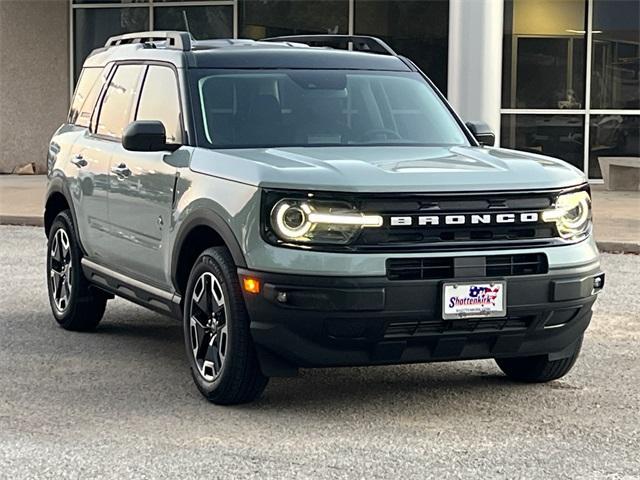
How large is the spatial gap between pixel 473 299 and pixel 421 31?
16110mm

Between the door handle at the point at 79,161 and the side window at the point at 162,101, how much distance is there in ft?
2.54

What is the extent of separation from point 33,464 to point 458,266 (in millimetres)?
2095

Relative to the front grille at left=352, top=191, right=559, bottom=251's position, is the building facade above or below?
above

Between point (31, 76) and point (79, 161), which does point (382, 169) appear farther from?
point (31, 76)

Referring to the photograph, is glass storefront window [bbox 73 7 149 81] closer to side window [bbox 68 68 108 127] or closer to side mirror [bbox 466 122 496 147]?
side window [bbox 68 68 108 127]

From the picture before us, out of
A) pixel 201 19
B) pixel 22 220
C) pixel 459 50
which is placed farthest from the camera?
pixel 201 19

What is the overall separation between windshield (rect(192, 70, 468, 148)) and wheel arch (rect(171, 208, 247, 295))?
20.6 inches

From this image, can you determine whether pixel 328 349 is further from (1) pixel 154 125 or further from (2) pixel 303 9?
(2) pixel 303 9

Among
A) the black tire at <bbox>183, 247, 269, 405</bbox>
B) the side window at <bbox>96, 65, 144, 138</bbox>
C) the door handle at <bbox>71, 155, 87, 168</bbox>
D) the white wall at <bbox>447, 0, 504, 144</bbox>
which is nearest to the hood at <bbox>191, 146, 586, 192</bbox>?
the black tire at <bbox>183, 247, 269, 405</bbox>

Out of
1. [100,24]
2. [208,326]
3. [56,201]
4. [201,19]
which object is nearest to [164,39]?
[56,201]

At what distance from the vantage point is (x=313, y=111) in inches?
290

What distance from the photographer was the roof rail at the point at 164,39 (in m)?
7.51

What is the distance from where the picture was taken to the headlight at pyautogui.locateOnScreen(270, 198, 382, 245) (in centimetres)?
598

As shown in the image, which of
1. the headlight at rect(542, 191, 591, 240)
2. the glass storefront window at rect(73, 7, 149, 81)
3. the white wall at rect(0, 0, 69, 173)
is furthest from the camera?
the glass storefront window at rect(73, 7, 149, 81)
